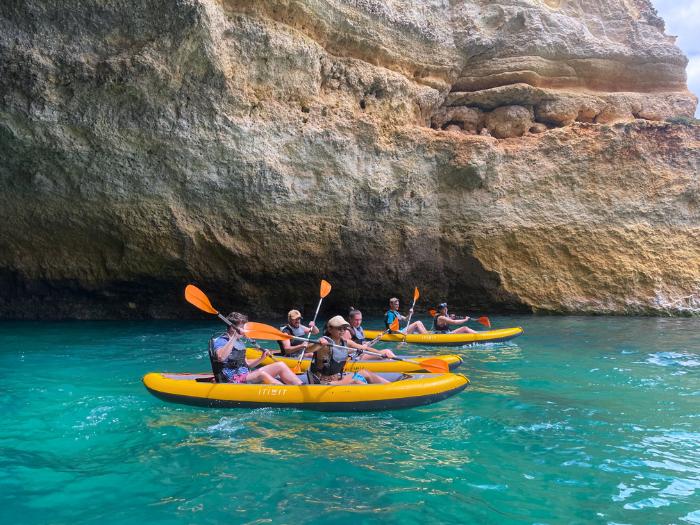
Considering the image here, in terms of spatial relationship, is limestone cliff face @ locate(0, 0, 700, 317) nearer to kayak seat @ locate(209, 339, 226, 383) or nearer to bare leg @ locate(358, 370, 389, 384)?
kayak seat @ locate(209, 339, 226, 383)

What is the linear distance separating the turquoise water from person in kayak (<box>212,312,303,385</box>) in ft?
1.52

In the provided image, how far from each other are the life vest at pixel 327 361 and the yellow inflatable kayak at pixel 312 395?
48 cm

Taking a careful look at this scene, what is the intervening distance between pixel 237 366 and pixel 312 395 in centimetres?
102

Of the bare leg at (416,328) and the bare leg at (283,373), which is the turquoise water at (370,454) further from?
the bare leg at (416,328)

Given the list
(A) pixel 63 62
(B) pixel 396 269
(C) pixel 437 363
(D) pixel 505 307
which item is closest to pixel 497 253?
(D) pixel 505 307

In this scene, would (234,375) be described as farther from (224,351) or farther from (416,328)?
(416,328)

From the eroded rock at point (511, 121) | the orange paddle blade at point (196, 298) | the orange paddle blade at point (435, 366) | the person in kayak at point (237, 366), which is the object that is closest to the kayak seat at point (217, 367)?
the person in kayak at point (237, 366)

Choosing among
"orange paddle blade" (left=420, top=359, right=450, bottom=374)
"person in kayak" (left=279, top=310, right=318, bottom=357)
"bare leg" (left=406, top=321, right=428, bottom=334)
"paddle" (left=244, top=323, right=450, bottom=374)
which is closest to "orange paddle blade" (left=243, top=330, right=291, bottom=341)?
"paddle" (left=244, top=323, right=450, bottom=374)

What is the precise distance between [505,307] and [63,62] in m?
10.5

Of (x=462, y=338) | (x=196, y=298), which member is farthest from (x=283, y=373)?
(x=462, y=338)

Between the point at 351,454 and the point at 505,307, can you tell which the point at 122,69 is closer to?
the point at 351,454

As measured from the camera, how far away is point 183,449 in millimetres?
4480

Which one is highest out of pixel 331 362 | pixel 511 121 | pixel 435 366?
pixel 511 121

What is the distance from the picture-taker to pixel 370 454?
4.38 metres
